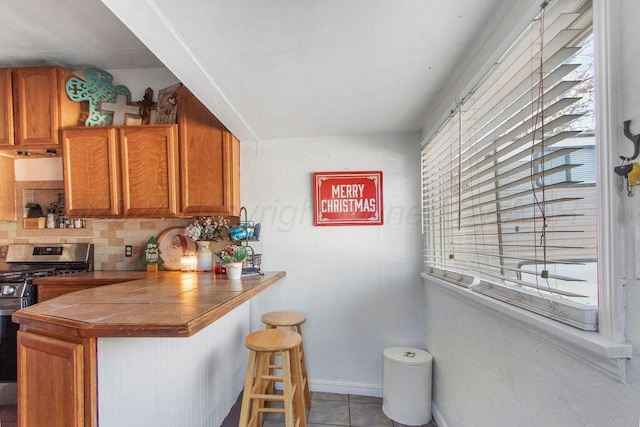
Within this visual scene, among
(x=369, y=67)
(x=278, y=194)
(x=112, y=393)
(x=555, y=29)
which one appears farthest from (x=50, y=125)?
(x=555, y=29)

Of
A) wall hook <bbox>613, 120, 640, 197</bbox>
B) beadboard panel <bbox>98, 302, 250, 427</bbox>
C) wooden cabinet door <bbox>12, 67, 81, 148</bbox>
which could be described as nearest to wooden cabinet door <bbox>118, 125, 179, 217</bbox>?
wooden cabinet door <bbox>12, 67, 81, 148</bbox>

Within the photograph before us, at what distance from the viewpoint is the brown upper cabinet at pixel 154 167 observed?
241 cm

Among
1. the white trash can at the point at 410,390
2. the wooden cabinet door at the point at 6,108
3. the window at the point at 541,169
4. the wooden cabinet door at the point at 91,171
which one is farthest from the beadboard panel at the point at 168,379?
the wooden cabinet door at the point at 6,108

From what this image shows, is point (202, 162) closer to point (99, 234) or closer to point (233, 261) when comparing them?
point (233, 261)

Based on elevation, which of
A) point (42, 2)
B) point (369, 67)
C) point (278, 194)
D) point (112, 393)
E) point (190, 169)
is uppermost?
point (42, 2)

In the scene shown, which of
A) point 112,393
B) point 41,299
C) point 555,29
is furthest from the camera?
point 41,299

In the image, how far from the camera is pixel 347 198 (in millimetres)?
2543

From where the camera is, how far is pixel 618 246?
678 mm

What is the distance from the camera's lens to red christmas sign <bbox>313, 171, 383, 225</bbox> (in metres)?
2.53

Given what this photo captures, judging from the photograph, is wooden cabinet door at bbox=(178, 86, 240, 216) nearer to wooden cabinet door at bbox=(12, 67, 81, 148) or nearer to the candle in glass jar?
the candle in glass jar

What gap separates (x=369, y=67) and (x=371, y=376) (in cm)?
226

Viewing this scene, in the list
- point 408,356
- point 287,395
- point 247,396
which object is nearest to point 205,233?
point 247,396

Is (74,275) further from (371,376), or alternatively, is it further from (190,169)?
(371,376)

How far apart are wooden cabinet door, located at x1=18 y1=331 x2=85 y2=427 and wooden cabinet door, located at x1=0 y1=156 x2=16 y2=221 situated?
2.16 meters
